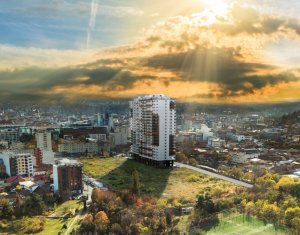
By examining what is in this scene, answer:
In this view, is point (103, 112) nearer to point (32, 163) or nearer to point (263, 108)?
point (263, 108)

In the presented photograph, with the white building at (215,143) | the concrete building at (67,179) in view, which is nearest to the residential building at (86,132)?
the white building at (215,143)

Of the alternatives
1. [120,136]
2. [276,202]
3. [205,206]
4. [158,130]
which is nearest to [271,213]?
[276,202]

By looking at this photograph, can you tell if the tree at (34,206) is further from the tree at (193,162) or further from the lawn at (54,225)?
the tree at (193,162)

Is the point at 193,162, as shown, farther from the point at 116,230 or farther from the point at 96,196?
the point at 116,230

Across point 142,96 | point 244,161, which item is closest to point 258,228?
point 244,161

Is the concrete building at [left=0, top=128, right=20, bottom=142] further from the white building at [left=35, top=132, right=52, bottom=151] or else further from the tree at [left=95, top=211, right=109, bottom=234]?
the tree at [left=95, top=211, right=109, bottom=234]

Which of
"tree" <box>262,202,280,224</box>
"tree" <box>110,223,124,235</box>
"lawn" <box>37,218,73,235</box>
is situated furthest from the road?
"lawn" <box>37,218,73,235</box>
